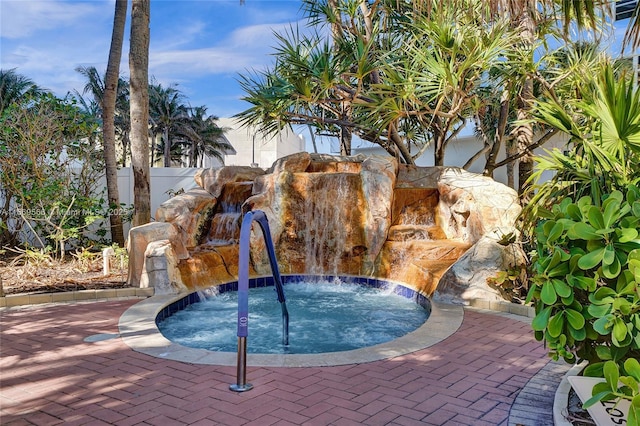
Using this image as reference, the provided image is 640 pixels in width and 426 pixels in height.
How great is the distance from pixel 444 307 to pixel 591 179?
334cm

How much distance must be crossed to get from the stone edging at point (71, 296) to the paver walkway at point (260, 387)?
169 cm

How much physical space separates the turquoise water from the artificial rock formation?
2.64 feet

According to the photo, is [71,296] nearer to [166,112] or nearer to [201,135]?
[166,112]

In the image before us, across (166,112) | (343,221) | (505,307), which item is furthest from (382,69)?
(166,112)

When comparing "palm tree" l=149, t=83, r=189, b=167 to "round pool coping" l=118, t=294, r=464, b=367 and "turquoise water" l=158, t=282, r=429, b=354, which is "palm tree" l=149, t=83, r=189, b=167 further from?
"round pool coping" l=118, t=294, r=464, b=367

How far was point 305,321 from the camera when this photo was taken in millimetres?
6703

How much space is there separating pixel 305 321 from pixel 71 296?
11.3 ft

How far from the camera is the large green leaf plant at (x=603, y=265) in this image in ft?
9.24

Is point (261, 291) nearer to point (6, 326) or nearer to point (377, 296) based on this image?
point (377, 296)

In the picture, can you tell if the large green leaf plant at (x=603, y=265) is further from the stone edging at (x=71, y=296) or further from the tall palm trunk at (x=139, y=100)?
the tall palm trunk at (x=139, y=100)

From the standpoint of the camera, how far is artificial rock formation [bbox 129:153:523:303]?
8.55 metres

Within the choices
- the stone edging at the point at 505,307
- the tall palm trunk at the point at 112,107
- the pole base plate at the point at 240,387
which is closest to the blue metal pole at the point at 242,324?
the pole base plate at the point at 240,387

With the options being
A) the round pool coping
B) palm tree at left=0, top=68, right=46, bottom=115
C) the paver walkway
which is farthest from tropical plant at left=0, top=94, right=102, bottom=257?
palm tree at left=0, top=68, right=46, bottom=115

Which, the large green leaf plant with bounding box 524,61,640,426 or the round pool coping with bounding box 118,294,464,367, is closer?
the large green leaf plant with bounding box 524,61,640,426
